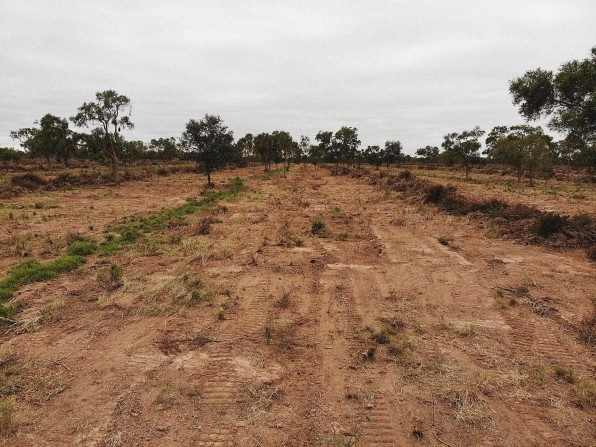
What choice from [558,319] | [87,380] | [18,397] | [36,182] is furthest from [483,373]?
[36,182]

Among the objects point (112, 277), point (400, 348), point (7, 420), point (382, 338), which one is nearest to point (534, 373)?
point (400, 348)

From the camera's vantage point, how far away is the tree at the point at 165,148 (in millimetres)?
76875

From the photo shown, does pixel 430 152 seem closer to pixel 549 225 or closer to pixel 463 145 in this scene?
pixel 463 145

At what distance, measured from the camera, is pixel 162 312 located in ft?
23.0

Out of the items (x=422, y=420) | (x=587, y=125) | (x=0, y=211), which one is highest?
(x=587, y=125)

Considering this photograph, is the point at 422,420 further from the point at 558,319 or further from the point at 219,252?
the point at 219,252

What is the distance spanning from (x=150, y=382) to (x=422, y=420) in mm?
3802

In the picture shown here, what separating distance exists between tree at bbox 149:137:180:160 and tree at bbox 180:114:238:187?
149 ft

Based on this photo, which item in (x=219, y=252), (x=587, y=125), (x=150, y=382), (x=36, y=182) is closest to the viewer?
(x=150, y=382)

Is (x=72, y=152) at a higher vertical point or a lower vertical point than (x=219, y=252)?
higher

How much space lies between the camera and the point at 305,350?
5695 mm

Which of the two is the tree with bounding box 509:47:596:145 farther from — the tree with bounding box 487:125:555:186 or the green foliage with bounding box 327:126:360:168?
the green foliage with bounding box 327:126:360:168

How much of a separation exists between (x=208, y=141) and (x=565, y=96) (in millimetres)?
26946

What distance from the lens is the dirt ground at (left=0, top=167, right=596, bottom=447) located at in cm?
409
